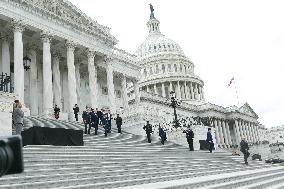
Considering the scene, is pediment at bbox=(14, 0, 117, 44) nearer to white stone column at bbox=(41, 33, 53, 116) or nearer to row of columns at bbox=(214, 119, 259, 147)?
white stone column at bbox=(41, 33, 53, 116)

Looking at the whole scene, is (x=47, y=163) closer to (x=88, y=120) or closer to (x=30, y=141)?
(x=30, y=141)

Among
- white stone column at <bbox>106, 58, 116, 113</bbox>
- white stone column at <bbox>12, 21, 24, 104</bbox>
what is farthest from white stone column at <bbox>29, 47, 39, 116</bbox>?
white stone column at <bbox>106, 58, 116, 113</bbox>

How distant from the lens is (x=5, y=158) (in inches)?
66.7

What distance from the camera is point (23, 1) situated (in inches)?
1152

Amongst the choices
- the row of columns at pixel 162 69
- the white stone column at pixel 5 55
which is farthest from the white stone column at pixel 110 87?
the row of columns at pixel 162 69

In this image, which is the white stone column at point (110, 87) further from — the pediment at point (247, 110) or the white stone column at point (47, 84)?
the pediment at point (247, 110)

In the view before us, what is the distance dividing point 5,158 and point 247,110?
10532 centimetres

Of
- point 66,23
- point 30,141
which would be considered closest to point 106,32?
point 66,23

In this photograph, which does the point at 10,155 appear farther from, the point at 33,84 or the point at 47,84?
the point at 33,84

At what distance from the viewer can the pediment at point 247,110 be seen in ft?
321

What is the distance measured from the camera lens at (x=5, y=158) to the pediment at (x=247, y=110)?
98.0 meters

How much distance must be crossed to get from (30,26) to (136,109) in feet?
38.4

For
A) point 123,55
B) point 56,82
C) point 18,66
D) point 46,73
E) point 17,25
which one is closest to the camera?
point 18,66

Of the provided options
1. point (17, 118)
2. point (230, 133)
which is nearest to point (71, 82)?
point (17, 118)
